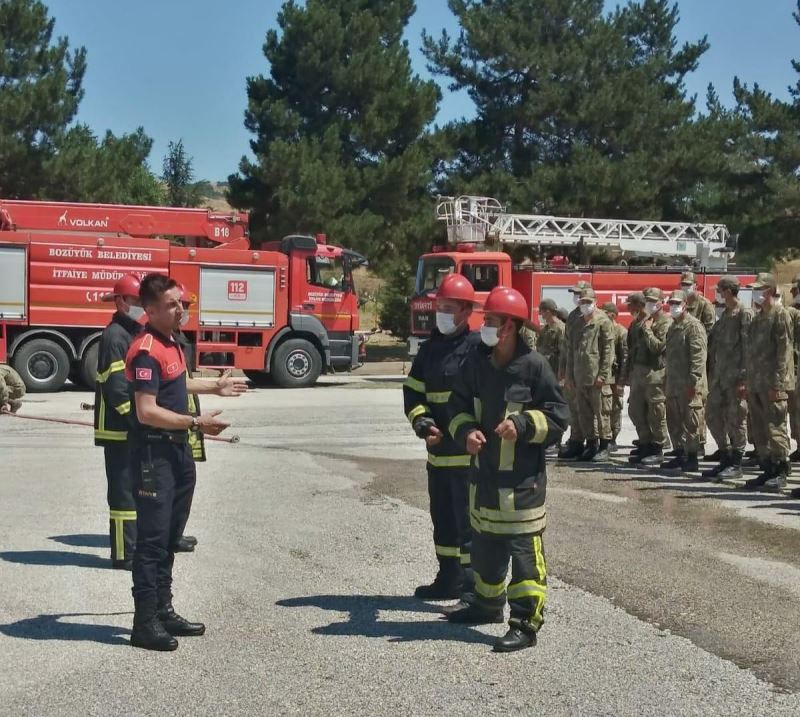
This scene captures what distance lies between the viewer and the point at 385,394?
71.5 ft

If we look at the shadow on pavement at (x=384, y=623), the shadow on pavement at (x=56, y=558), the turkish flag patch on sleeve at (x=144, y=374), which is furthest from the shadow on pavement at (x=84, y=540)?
the turkish flag patch on sleeve at (x=144, y=374)

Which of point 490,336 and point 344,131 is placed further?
point 344,131

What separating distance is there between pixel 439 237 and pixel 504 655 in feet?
88.6

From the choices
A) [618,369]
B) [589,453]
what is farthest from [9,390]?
[618,369]

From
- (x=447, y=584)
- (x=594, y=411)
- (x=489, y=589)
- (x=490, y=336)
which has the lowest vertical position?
(x=447, y=584)

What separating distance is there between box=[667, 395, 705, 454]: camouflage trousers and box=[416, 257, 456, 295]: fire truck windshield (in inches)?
459

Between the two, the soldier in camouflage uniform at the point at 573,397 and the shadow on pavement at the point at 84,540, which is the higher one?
the soldier in camouflage uniform at the point at 573,397

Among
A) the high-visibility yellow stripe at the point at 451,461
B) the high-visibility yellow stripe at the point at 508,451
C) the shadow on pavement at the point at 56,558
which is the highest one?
the high-visibility yellow stripe at the point at 508,451

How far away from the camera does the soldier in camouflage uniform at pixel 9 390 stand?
16.4m

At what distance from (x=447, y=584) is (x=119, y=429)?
2.26 m

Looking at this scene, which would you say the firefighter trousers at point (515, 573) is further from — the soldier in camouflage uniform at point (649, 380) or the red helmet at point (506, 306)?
the soldier in camouflage uniform at point (649, 380)

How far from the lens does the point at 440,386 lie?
6543mm

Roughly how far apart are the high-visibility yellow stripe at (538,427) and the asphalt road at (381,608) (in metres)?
1.01

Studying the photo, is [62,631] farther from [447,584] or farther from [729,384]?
[729,384]
